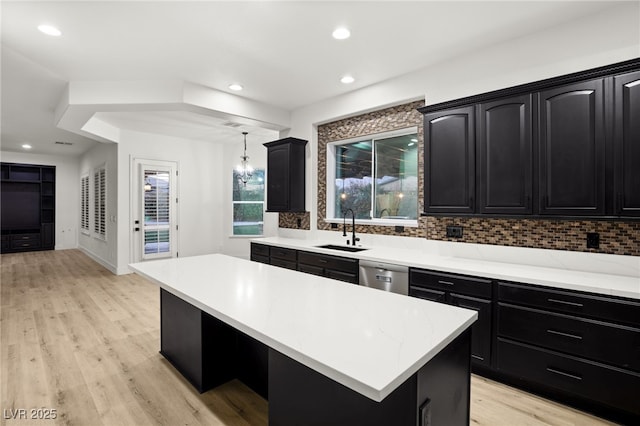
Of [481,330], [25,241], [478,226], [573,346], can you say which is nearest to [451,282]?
[481,330]

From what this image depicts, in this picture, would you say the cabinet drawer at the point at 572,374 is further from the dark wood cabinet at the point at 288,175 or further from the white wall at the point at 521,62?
the dark wood cabinet at the point at 288,175

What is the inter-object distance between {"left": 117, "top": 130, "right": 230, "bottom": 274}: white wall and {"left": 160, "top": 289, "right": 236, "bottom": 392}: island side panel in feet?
14.7

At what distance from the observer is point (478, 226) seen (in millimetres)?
3020

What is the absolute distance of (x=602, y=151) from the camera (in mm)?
2180

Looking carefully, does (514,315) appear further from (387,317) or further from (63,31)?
(63,31)

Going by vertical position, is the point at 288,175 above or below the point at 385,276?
above

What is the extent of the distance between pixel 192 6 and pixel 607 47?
3.11 meters

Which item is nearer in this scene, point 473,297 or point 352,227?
point 473,297

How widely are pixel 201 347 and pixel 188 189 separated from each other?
18.0 feet

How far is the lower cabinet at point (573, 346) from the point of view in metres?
1.91

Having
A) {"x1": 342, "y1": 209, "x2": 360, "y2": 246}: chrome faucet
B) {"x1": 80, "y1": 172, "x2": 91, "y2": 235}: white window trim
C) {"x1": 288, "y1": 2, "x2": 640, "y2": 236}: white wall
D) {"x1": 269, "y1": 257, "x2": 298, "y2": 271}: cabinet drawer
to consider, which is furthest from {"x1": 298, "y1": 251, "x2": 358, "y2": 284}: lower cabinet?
{"x1": 80, "y1": 172, "x2": 91, "y2": 235}: white window trim

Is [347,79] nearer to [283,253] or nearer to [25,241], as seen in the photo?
[283,253]

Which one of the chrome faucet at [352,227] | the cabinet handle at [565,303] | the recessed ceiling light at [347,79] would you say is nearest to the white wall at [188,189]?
the chrome faucet at [352,227]

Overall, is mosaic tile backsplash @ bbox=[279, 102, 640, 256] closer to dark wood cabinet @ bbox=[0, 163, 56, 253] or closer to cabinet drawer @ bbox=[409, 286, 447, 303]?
cabinet drawer @ bbox=[409, 286, 447, 303]
